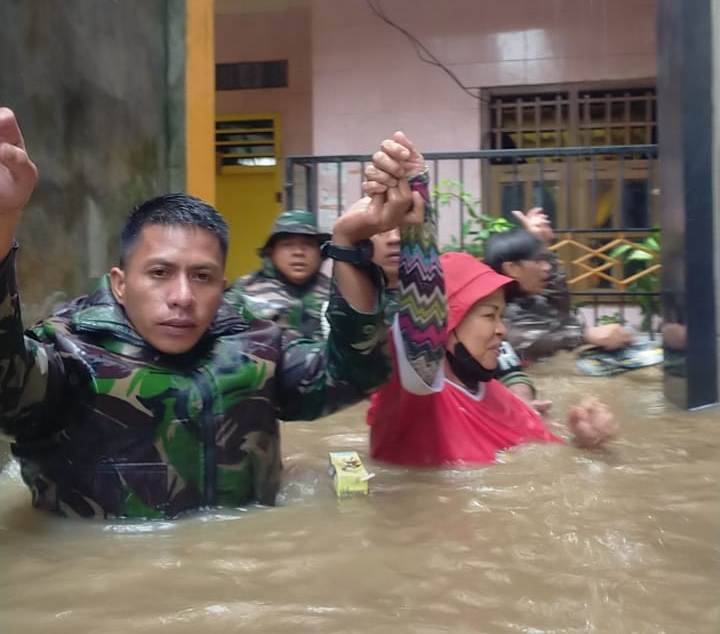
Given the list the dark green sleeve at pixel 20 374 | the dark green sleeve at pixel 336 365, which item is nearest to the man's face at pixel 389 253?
the dark green sleeve at pixel 336 365

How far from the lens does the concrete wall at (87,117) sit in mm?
3371

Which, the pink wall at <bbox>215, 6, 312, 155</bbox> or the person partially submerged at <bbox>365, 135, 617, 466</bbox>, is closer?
the person partially submerged at <bbox>365, 135, 617, 466</bbox>

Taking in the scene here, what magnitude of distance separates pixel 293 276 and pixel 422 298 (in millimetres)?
2400

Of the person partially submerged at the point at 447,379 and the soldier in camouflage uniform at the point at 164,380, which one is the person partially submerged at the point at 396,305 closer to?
the person partially submerged at the point at 447,379

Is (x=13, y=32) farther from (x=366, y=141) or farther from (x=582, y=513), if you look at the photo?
(x=366, y=141)

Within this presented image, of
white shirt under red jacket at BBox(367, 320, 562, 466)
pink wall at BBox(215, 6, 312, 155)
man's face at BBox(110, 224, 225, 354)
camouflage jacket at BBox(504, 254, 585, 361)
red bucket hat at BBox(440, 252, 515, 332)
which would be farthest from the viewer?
pink wall at BBox(215, 6, 312, 155)

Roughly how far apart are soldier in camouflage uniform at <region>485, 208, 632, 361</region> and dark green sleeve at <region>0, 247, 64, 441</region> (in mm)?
2785

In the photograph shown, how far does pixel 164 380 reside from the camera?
2262mm

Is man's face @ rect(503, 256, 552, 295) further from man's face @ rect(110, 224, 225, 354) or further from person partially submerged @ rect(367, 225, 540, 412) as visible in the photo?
man's face @ rect(110, 224, 225, 354)

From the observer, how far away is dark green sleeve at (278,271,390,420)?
228 centimetres

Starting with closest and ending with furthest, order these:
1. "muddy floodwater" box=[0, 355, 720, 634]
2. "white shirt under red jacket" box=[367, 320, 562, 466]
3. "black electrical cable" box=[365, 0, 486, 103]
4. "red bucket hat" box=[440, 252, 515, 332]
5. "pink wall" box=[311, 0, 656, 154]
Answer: "muddy floodwater" box=[0, 355, 720, 634] < "white shirt under red jacket" box=[367, 320, 562, 466] < "red bucket hat" box=[440, 252, 515, 332] < "pink wall" box=[311, 0, 656, 154] < "black electrical cable" box=[365, 0, 486, 103]

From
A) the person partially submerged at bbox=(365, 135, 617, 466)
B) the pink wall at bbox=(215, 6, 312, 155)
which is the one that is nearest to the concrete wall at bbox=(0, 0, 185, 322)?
the person partially submerged at bbox=(365, 135, 617, 466)

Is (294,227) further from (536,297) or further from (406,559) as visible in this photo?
(406,559)

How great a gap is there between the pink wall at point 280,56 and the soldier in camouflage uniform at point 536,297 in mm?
5462
